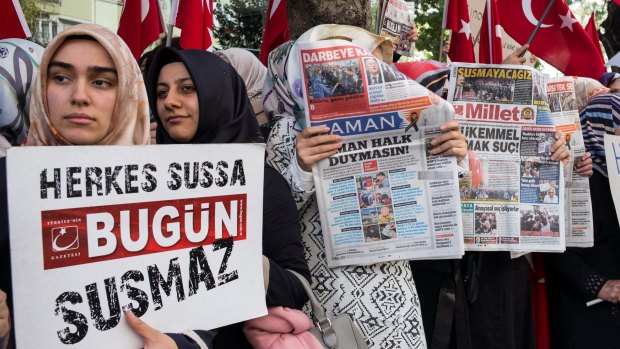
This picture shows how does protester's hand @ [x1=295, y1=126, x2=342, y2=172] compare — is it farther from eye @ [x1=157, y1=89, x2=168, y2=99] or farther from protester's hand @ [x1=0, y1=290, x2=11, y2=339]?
protester's hand @ [x1=0, y1=290, x2=11, y2=339]

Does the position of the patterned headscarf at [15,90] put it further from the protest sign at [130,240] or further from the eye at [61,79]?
the protest sign at [130,240]

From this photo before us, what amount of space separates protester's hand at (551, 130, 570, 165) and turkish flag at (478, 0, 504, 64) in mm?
1336

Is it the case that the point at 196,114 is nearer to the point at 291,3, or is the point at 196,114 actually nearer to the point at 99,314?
the point at 99,314

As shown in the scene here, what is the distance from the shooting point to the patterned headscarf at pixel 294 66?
2.31 meters

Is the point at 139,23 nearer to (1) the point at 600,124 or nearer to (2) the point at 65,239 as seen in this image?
(1) the point at 600,124

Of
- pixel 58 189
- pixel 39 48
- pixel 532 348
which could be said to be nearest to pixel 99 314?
pixel 58 189

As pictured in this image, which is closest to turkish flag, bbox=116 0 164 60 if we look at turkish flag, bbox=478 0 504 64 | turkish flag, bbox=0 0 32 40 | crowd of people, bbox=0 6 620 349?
turkish flag, bbox=0 0 32 40

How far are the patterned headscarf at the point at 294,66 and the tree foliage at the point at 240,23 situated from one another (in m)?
7.67

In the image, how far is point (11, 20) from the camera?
3.51 metres

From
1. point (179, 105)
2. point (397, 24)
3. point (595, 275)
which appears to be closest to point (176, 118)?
point (179, 105)

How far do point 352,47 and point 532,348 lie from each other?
1.78 m

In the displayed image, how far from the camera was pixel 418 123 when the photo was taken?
2217mm

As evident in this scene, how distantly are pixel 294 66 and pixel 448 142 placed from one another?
0.61 metres

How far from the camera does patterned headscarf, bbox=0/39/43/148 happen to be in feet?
8.05
